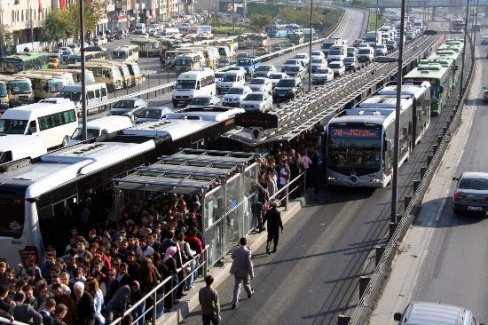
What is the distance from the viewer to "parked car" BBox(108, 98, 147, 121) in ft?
146

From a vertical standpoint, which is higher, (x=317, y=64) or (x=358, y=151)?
(x=358, y=151)

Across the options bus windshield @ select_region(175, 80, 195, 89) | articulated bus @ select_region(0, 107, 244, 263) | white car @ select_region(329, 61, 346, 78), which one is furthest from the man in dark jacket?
white car @ select_region(329, 61, 346, 78)

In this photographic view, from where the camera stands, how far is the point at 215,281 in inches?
744

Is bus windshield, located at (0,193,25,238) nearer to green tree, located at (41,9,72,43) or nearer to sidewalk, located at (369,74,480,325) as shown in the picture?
sidewalk, located at (369,74,480,325)

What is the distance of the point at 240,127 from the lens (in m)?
30.5

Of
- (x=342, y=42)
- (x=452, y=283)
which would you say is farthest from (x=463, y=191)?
(x=342, y=42)

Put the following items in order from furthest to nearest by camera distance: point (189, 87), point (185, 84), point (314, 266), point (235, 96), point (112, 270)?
1. point (185, 84)
2. point (189, 87)
3. point (235, 96)
4. point (314, 266)
5. point (112, 270)

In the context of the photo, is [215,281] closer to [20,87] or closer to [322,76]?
[20,87]

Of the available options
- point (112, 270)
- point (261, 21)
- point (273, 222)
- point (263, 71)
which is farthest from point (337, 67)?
point (261, 21)

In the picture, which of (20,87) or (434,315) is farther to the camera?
(20,87)

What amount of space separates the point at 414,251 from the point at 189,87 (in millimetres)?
32352

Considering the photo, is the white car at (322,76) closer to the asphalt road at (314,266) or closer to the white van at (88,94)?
the white van at (88,94)

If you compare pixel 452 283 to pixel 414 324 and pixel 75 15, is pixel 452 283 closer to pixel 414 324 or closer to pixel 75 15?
pixel 414 324

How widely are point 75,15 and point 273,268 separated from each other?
85.0 metres
